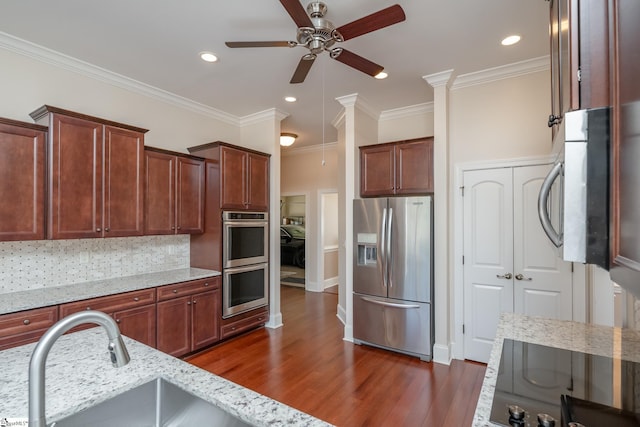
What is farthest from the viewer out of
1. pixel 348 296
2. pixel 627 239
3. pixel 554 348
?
pixel 348 296

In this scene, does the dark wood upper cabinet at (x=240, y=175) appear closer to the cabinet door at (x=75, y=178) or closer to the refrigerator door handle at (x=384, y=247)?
the cabinet door at (x=75, y=178)

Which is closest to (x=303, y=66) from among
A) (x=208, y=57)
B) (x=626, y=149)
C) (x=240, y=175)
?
(x=208, y=57)

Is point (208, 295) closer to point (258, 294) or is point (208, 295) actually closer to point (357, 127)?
point (258, 294)

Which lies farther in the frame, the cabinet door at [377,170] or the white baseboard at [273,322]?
the white baseboard at [273,322]

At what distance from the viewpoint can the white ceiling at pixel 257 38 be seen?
2270 mm

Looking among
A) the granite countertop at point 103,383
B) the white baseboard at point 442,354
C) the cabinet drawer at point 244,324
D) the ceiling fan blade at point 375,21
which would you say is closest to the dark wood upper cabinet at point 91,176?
the cabinet drawer at point 244,324

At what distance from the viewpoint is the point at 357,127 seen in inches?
157

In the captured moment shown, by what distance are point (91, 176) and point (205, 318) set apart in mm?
1805

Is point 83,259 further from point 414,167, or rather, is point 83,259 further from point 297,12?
point 414,167

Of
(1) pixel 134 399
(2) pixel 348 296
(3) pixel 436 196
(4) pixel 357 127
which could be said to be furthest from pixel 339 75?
(1) pixel 134 399

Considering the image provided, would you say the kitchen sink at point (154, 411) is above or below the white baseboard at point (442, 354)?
above

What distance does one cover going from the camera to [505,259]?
315 cm

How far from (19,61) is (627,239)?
4.00m

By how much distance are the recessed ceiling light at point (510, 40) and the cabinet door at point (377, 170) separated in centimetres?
135
